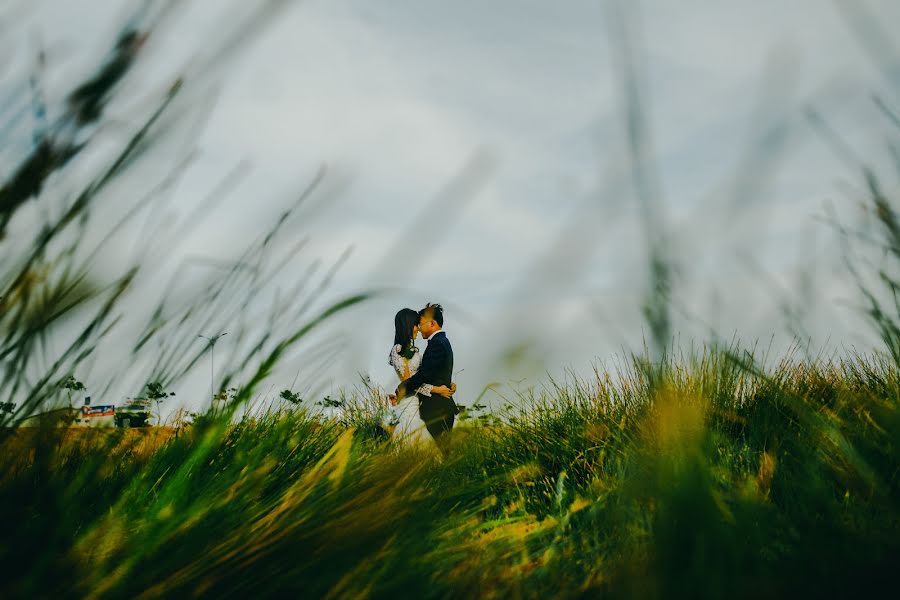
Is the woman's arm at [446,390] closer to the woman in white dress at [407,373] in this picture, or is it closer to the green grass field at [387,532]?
the woman in white dress at [407,373]

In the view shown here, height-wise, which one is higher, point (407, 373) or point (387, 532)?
A: point (407, 373)

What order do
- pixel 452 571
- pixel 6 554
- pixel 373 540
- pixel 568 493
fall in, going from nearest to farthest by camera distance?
pixel 6 554 < pixel 373 540 < pixel 452 571 < pixel 568 493

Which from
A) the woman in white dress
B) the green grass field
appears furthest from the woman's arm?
the green grass field

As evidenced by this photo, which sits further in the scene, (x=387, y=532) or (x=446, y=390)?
(x=446, y=390)

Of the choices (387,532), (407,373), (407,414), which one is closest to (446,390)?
(407,373)

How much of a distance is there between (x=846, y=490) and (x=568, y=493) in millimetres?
1448

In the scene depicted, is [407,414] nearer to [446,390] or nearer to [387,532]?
[446,390]

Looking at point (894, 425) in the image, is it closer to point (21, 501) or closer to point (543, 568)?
point (543, 568)

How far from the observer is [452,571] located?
109 cm

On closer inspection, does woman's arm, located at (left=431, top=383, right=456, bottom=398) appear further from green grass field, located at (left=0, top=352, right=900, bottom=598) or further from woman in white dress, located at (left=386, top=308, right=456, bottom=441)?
green grass field, located at (left=0, top=352, right=900, bottom=598)

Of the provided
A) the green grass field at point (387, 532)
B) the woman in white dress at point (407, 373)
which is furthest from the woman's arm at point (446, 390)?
the green grass field at point (387, 532)

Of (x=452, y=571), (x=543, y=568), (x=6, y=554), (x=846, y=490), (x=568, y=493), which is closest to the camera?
(x=6, y=554)

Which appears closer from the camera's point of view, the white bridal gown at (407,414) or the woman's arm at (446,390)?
the woman's arm at (446,390)

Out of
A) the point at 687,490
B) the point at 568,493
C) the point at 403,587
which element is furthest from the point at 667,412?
the point at 568,493
